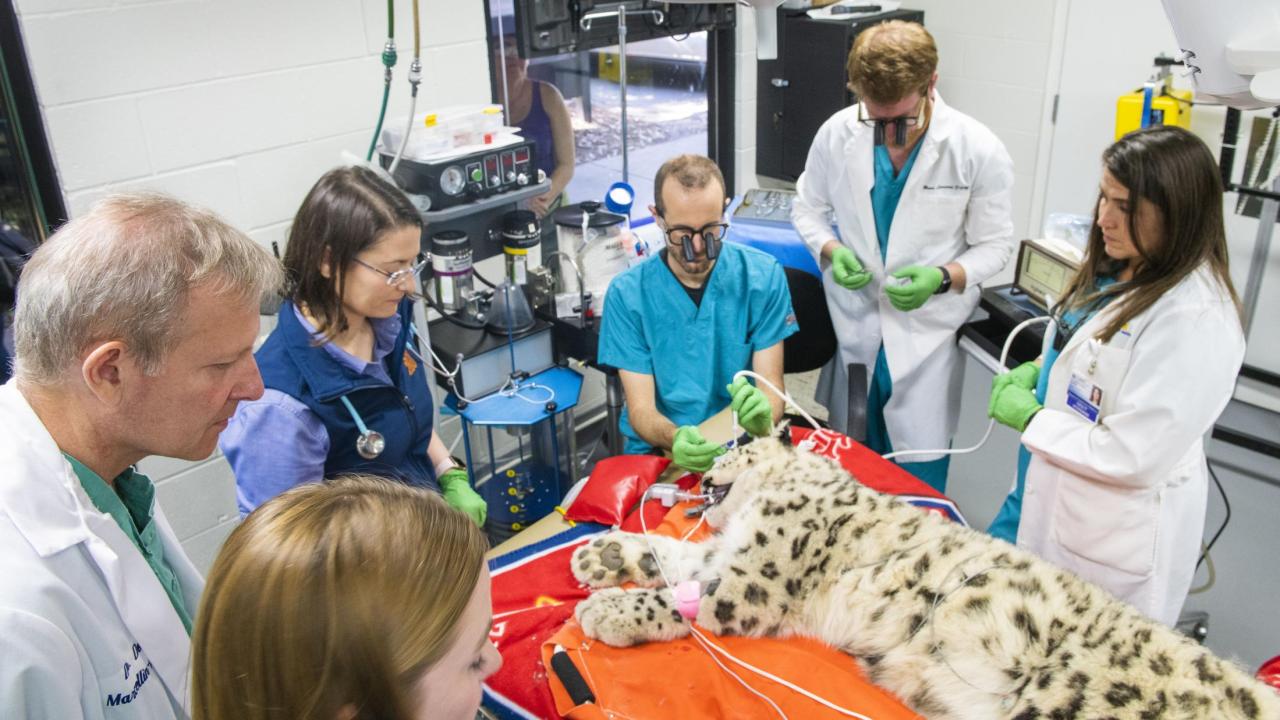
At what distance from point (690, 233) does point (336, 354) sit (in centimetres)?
91

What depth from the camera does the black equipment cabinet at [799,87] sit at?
375 centimetres

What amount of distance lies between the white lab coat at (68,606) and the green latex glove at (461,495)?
85 centimetres

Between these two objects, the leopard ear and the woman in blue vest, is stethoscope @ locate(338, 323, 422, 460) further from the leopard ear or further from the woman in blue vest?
the leopard ear

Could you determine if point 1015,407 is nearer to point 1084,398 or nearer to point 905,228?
point 1084,398

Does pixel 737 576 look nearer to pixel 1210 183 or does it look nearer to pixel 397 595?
pixel 397 595

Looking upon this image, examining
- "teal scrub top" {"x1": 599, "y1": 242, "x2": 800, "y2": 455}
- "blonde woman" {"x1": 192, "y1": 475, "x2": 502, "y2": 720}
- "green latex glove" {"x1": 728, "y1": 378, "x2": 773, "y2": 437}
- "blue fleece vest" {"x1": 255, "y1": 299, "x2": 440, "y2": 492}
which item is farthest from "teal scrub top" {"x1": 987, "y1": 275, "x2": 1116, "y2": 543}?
"blonde woman" {"x1": 192, "y1": 475, "x2": 502, "y2": 720}

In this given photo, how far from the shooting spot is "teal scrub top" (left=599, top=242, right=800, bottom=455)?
A: 2.30 metres

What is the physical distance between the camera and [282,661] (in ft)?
2.50

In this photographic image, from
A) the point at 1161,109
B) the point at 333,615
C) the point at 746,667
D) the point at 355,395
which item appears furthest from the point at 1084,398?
the point at 1161,109

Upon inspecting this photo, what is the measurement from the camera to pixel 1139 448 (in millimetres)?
1679

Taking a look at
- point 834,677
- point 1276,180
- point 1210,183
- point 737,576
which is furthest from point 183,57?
point 1276,180

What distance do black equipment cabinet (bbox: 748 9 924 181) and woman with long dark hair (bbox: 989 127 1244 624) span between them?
80.0 inches

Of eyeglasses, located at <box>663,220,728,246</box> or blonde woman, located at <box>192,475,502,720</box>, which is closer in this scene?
blonde woman, located at <box>192,475,502,720</box>

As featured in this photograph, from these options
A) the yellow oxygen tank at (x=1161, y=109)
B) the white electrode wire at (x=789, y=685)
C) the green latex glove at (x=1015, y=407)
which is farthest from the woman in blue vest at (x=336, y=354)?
the yellow oxygen tank at (x=1161, y=109)
